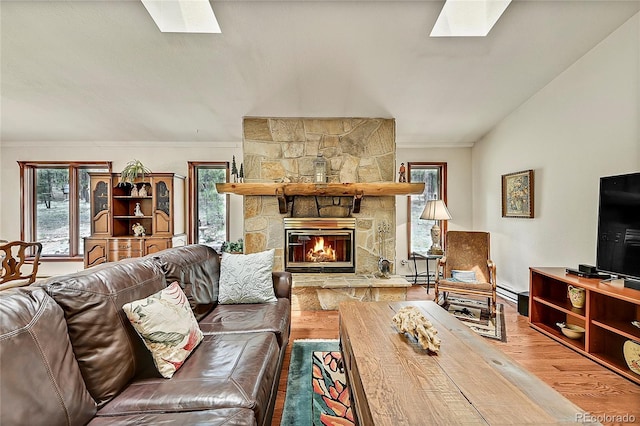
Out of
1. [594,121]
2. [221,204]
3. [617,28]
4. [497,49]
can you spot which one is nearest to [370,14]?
[497,49]

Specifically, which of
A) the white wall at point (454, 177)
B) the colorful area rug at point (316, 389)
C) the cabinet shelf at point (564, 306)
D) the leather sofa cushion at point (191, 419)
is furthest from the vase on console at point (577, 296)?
the leather sofa cushion at point (191, 419)

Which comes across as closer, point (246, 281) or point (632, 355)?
point (632, 355)

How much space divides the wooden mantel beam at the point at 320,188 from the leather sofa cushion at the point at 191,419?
8.58 feet

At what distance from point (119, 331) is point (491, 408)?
5.05 feet

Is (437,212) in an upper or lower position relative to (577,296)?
upper

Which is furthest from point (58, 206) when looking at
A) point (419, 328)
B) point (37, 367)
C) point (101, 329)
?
point (419, 328)

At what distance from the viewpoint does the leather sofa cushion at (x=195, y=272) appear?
6.16 feet

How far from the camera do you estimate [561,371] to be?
6.93 feet

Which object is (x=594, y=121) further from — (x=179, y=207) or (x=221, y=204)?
(x=179, y=207)

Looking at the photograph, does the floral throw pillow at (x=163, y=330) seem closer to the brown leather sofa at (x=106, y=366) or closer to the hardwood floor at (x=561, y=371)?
the brown leather sofa at (x=106, y=366)

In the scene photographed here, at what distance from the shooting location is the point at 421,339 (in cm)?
144

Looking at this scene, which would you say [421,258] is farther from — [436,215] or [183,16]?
[183,16]

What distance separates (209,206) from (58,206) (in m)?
2.57

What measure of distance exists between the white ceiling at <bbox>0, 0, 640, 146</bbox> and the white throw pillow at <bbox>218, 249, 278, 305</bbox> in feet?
6.61
